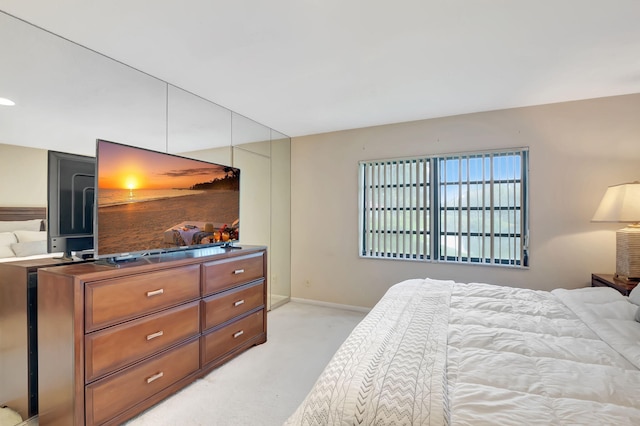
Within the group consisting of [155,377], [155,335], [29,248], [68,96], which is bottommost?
[155,377]

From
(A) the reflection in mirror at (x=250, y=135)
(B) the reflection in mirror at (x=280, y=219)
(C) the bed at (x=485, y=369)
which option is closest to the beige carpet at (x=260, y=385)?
(B) the reflection in mirror at (x=280, y=219)

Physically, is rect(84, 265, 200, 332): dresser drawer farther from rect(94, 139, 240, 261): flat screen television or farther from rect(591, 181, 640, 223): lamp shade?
rect(591, 181, 640, 223): lamp shade

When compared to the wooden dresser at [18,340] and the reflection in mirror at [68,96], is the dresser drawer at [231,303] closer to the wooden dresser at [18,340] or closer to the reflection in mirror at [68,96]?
the wooden dresser at [18,340]

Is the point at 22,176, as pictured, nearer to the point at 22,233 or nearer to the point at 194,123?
the point at 22,233

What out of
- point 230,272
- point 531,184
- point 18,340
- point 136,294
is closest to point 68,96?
point 136,294

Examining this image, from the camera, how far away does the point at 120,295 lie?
173cm

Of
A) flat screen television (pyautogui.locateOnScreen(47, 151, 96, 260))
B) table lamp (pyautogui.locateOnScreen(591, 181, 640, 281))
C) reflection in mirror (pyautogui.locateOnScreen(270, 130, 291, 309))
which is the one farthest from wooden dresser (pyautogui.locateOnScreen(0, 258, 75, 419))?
table lamp (pyautogui.locateOnScreen(591, 181, 640, 281))

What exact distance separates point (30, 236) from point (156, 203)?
736 mm

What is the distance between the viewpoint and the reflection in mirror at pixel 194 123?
8.71 feet

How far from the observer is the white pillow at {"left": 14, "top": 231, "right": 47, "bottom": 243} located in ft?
5.95

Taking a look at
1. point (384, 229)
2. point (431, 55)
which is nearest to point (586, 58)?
point (431, 55)

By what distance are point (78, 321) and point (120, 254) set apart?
1.65 ft

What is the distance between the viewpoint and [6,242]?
1.77 m

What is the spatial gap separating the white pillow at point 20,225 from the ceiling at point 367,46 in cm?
125
